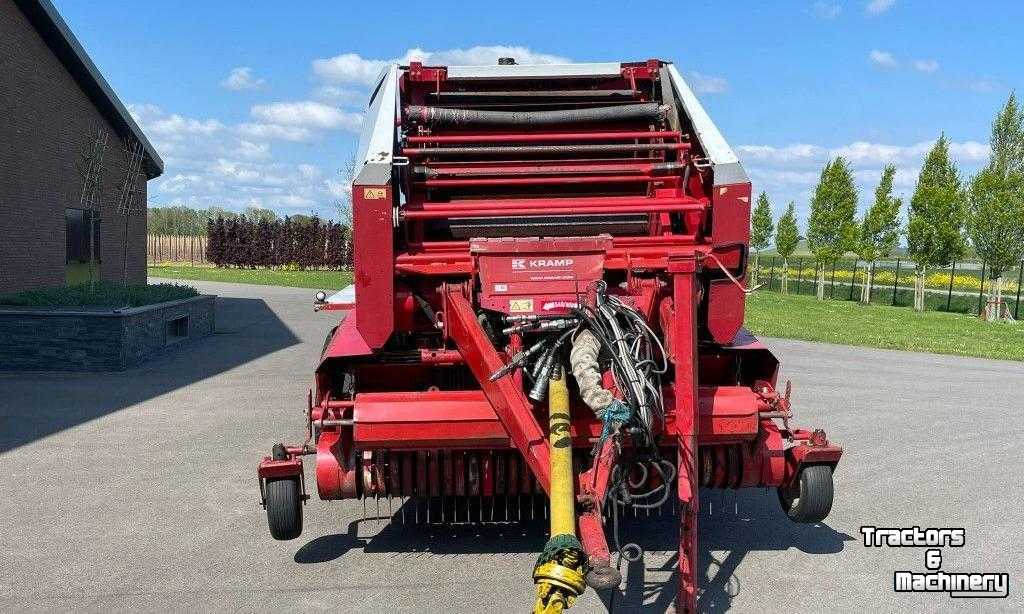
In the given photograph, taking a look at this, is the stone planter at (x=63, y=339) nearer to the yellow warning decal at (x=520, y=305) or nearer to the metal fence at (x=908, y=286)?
the yellow warning decal at (x=520, y=305)

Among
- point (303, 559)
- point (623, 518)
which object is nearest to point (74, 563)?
point (303, 559)

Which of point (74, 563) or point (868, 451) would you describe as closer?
point (74, 563)

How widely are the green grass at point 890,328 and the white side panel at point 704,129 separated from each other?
1103 cm

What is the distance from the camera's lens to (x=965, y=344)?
1580 cm

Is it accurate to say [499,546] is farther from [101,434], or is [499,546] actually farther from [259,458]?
[101,434]

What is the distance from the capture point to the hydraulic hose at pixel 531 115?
5.37 metres

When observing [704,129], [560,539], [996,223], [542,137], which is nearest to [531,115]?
[542,137]

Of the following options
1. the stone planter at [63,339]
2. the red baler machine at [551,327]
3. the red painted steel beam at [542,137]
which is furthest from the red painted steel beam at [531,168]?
the stone planter at [63,339]

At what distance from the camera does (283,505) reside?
4.45 metres

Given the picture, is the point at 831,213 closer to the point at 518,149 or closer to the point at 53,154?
the point at 53,154

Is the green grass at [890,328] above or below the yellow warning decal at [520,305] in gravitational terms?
below

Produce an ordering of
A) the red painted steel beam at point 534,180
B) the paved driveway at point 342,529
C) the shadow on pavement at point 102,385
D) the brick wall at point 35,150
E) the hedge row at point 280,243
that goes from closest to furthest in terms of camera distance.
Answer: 1. the paved driveway at point 342,529
2. the red painted steel beam at point 534,180
3. the shadow on pavement at point 102,385
4. the brick wall at point 35,150
5. the hedge row at point 280,243

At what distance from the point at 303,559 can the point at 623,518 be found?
1.86 m

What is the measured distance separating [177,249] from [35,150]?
43.4m
